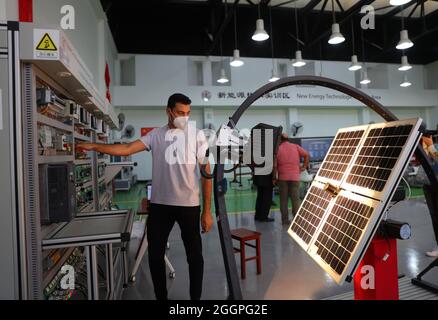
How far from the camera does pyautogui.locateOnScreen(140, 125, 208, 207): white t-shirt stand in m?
1.90

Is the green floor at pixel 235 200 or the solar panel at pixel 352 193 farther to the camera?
the green floor at pixel 235 200

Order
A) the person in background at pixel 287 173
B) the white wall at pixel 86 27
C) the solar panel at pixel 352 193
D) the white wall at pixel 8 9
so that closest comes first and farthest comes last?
the solar panel at pixel 352 193 < the white wall at pixel 8 9 < the white wall at pixel 86 27 < the person in background at pixel 287 173

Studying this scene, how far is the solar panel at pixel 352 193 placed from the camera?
106 cm

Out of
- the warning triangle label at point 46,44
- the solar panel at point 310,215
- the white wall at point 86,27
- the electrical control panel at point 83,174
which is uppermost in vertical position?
the white wall at point 86,27

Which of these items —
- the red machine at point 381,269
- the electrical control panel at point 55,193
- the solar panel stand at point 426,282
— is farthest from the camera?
the solar panel stand at point 426,282

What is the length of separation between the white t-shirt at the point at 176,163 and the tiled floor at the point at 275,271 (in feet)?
3.13

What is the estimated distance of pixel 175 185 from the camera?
1.89 meters

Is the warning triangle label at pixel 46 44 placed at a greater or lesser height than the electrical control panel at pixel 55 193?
greater

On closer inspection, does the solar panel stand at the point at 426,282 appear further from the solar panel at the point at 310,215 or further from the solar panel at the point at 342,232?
the solar panel at the point at 342,232

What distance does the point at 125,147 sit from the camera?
1866mm

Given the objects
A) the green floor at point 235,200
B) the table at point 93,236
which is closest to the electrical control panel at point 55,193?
the table at point 93,236

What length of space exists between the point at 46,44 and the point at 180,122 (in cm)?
81

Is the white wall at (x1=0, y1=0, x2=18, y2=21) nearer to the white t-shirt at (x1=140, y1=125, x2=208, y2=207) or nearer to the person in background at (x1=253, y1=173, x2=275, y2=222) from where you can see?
the white t-shirt at (x1=140, y1=125, x2=208, y2=207)
